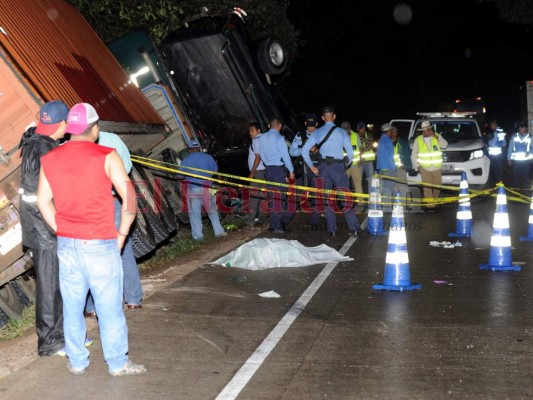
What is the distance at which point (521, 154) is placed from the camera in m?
20.2

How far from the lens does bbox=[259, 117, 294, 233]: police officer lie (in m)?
13.2

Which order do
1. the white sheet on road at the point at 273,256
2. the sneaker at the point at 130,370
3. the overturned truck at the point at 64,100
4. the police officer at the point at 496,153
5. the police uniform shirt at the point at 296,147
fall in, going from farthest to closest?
the police officer at the point at 496,153 → the police uniform shirt at the point at 296,147 → the white sheet on road at the point at 273,256 → the overturned truck at the point at 64,100 → the sneaker at the point at 130,370

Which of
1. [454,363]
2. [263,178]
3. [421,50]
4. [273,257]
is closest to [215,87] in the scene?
[263,178]

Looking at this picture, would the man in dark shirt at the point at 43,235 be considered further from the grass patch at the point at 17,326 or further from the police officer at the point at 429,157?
the police officer at the point at 429,157

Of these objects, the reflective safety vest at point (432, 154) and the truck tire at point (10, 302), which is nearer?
the truck tire at point (10, 302)

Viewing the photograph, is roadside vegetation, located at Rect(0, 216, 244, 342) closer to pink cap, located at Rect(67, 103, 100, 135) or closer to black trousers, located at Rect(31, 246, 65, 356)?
black trousers, located at Rect(31, 246, 65, 356)

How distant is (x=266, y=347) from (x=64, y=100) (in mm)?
3982

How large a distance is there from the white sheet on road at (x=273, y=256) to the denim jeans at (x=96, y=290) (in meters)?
4.51

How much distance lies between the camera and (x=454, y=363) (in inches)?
229

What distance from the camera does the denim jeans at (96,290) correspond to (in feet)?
17.9

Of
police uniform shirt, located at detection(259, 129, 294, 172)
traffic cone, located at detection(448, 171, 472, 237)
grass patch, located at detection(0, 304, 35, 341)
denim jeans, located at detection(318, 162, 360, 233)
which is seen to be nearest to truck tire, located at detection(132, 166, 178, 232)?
grass patch, located at detection(0, 304, 35, 341)

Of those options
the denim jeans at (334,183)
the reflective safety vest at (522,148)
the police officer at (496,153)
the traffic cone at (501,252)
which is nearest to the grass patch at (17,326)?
the traffic cone at (501,252)

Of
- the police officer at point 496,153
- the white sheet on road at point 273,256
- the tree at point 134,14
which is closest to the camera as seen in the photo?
the white sheet on road at point 273,256

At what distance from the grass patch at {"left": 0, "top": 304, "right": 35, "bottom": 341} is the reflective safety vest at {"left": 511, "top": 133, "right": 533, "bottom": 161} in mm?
15303
